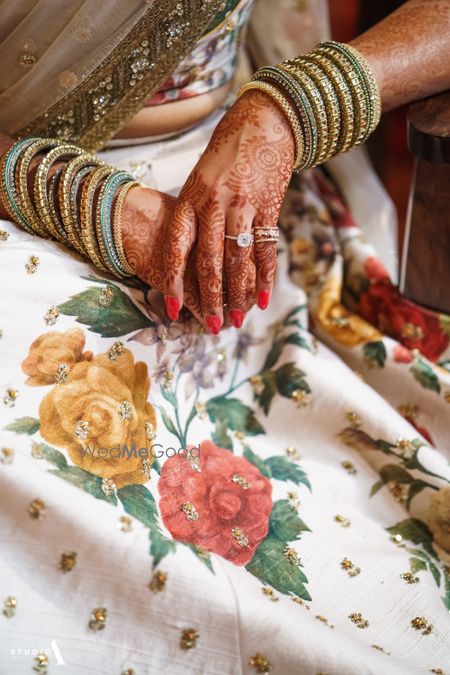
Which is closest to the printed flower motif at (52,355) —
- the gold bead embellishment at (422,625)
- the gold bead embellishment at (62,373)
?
the gold bead embellishment at (62,373)

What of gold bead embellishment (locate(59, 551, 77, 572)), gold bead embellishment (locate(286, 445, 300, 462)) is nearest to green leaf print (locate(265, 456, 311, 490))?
gold bead embellishment (locate(286, 445, 300, 462))

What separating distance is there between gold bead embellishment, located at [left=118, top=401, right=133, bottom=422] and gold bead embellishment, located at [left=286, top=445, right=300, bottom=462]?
0.56 ft

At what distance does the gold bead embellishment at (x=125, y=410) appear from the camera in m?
0.53

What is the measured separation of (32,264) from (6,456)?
0.16 metres

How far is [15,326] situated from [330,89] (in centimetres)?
32

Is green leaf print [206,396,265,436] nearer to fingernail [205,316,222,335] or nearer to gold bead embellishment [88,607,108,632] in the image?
fingernail [205,316,222,335]

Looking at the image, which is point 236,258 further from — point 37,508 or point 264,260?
point 37,508

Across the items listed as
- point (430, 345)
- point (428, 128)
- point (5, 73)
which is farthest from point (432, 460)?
point (5, 73)

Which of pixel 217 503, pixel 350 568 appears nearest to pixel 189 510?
pixel 217 503

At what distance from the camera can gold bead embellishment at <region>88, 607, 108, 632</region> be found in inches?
18.0

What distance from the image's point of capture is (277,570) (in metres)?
0.53

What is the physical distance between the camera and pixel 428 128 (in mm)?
612

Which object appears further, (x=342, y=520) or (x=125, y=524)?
(x=342, y=520)

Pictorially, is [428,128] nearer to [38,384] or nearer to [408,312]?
[408,312]
